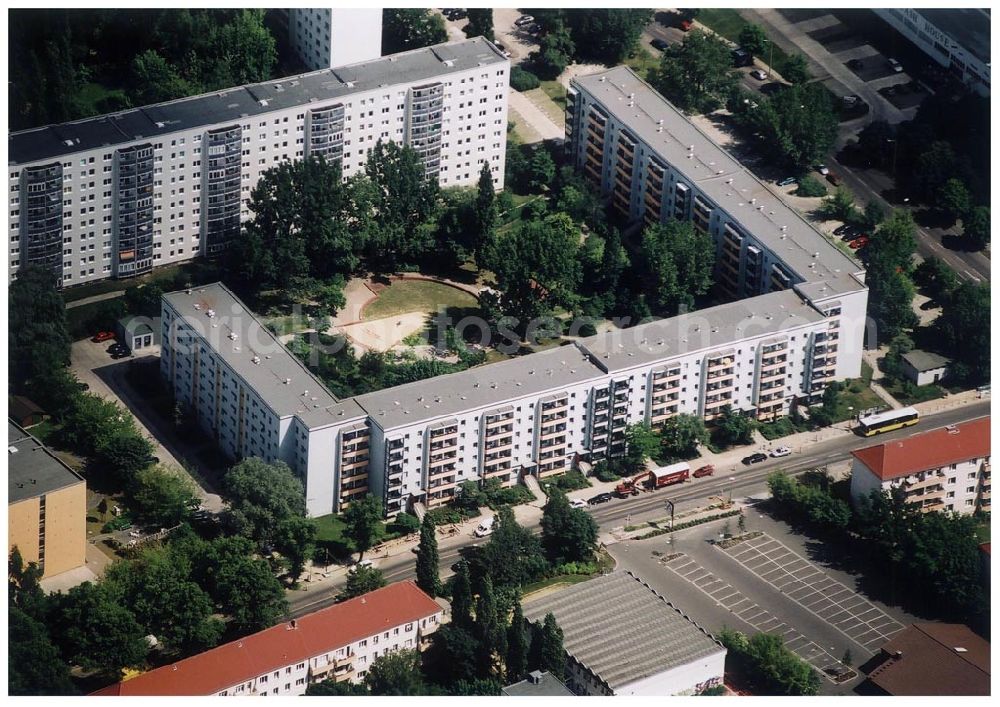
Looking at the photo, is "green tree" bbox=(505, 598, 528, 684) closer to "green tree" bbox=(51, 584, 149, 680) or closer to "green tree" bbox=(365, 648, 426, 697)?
"green tree" bbox=(365, 648, 426, 697)

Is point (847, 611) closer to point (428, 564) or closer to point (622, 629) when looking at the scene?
point (622, 629)

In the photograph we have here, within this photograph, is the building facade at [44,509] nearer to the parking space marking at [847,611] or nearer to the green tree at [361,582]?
the green tree at [361,582]

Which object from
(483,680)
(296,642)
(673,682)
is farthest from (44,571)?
(673,682)

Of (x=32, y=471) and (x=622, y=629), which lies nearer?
(x=622, y=629)

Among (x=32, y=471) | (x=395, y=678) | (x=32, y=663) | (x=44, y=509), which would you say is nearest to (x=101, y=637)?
(x=32, y=663)

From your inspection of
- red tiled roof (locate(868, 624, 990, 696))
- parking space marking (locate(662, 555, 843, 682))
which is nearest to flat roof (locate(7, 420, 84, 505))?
parking space marking (locate(662, 555, 843, 682))
